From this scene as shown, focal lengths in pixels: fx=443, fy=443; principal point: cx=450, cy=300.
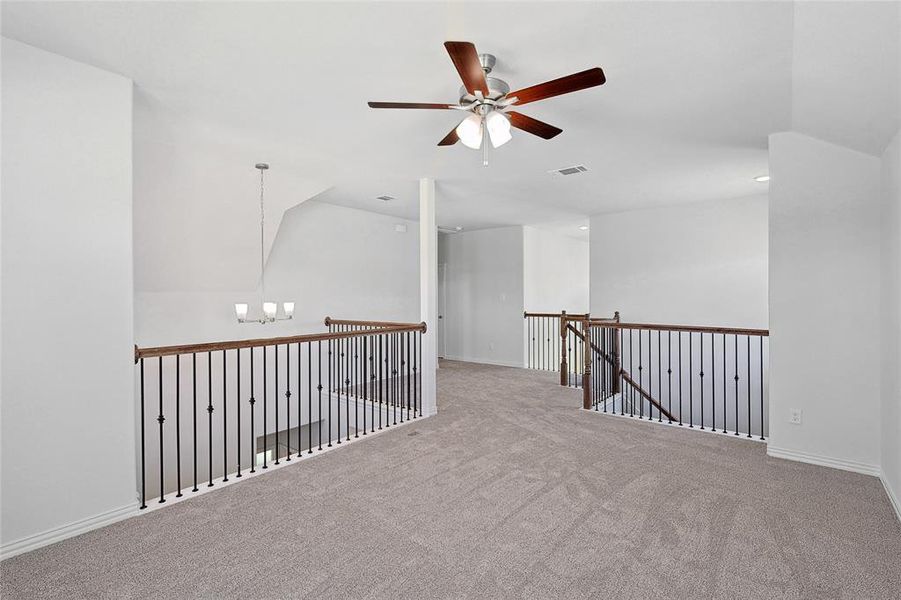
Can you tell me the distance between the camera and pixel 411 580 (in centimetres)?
206

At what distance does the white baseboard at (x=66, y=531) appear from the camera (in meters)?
2.25

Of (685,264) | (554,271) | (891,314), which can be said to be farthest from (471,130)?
(554,271)

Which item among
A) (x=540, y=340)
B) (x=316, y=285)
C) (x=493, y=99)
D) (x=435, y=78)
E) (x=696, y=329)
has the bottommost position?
(x=540, y=340)

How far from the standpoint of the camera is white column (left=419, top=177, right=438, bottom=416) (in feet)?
15.9

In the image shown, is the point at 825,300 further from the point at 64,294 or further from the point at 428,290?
the point at 64,294

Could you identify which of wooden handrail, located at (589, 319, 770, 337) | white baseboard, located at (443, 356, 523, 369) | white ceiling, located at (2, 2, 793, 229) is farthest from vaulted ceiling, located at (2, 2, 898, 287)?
white baseboard, located at (443, 356, 523, 369)

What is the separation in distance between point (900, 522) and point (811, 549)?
0.79 meters

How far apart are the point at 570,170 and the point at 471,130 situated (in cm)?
243

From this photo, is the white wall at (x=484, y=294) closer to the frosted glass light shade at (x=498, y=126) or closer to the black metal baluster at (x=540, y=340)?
the black metal baluster at (x=540, y=340)

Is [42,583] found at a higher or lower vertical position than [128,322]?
lower

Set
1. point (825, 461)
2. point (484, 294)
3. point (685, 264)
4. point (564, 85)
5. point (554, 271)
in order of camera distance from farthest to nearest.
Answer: point (554, 271) → point (484, 294) → point (685, 264) → point (825, 461) → point (564, 85)

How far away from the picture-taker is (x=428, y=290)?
498 centimetres

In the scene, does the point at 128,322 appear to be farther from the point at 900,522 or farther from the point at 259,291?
the point at 900,522

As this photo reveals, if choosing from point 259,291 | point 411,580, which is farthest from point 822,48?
point 259,291
